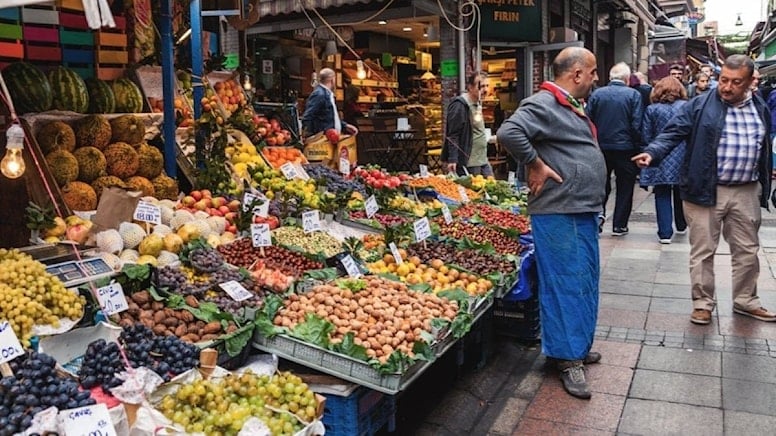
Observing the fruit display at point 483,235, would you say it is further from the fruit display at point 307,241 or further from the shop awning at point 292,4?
the shop awning at point 292,4

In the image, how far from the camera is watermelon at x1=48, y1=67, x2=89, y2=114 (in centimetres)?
551

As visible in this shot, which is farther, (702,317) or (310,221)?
(702,317)

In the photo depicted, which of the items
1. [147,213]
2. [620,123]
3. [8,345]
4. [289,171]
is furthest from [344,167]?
[8,345]

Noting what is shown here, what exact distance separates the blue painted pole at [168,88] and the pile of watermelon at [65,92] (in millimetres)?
432

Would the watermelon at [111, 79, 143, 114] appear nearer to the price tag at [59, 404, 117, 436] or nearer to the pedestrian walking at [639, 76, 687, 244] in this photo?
the price tag at [59, 404, 117, 436]

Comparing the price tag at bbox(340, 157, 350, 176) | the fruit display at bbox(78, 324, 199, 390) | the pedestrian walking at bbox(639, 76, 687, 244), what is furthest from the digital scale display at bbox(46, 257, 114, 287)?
the pedestrian walking at bbox(639, 76, 687, 244)

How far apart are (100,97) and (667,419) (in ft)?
16.0

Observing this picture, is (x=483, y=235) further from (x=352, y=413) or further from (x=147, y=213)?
(x=352, y=413)

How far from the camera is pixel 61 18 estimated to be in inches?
236

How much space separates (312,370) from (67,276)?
1410 mm

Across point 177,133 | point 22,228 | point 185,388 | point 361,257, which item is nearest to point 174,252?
point 22,228

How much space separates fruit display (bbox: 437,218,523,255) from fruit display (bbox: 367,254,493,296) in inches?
27.2

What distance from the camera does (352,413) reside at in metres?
3.41

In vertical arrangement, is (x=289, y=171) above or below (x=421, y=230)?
above
